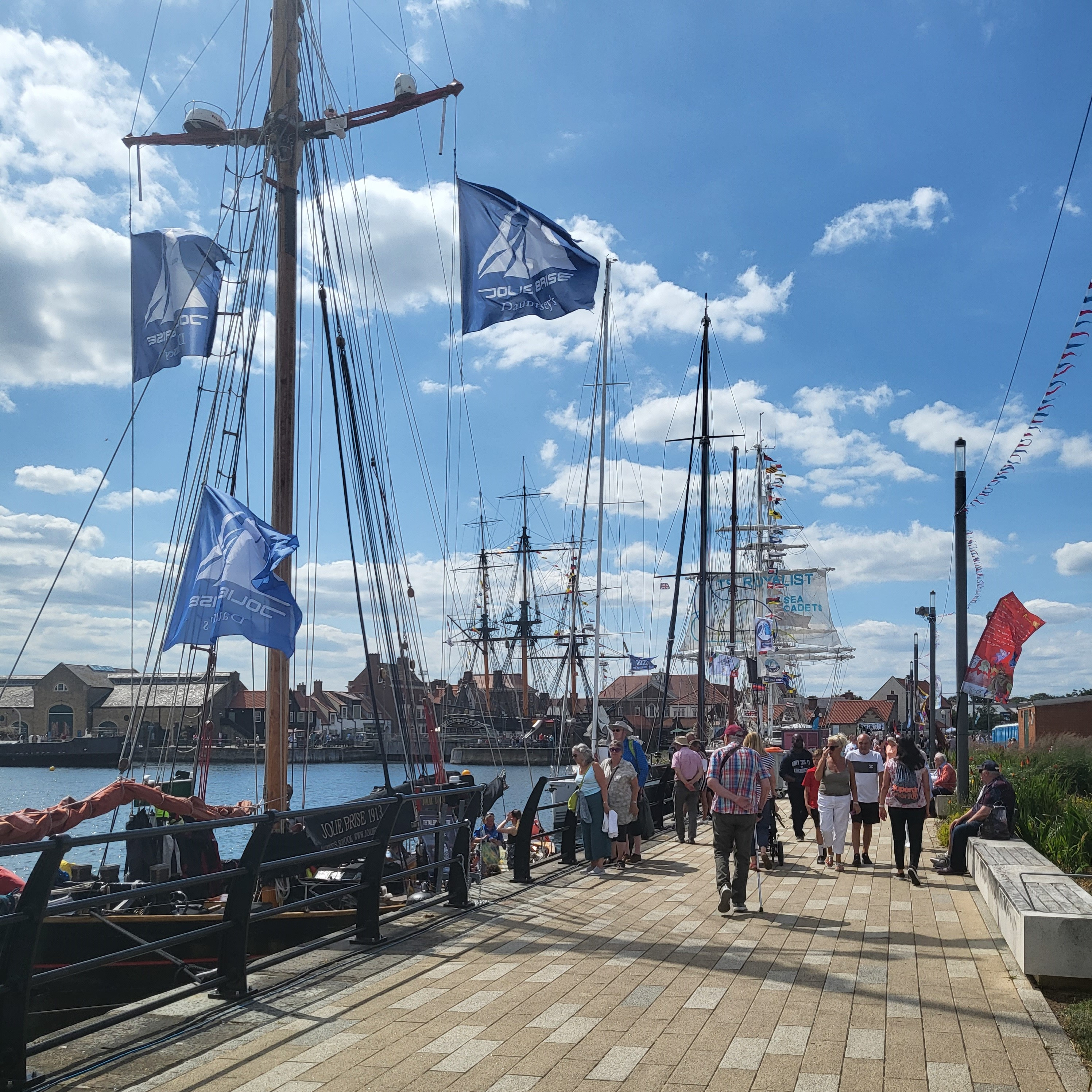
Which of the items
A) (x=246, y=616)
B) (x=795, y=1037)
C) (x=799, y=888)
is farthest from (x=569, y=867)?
(x=795, y=1037)

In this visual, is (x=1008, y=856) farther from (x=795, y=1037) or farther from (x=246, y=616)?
(x=246, y=616)

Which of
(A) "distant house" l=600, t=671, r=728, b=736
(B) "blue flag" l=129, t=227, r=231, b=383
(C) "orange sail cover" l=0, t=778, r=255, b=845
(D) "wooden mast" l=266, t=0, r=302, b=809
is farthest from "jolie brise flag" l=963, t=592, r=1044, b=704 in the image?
(A) "distant house" l=600, t=671, r=728, b=736

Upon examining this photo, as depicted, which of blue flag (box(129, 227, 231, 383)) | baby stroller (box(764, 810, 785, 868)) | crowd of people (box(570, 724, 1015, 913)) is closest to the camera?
crowd of people (box(570, 724, 1015, 913))

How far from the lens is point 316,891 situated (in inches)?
439

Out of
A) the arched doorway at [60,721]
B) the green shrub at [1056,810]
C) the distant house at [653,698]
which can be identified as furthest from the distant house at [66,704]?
the green shrub at [1056,810]

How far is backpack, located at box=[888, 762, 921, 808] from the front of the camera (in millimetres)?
11688

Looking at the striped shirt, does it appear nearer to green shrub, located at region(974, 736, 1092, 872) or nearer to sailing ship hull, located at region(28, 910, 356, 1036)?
green shrub, located at region(974, 736, 1092, 872)

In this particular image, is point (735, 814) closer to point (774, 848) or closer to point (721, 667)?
point (774, 848)

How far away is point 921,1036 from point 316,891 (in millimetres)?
7229

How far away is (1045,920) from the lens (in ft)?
21.0

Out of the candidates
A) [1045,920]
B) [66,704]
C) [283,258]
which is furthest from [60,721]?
[1045,920]

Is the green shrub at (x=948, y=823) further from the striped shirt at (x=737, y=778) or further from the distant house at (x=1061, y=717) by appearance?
the distant house at (x=1061, y=717)

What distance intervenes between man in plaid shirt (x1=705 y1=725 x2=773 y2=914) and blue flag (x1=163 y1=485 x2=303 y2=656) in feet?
15.4

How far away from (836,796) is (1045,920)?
21.5 feet
